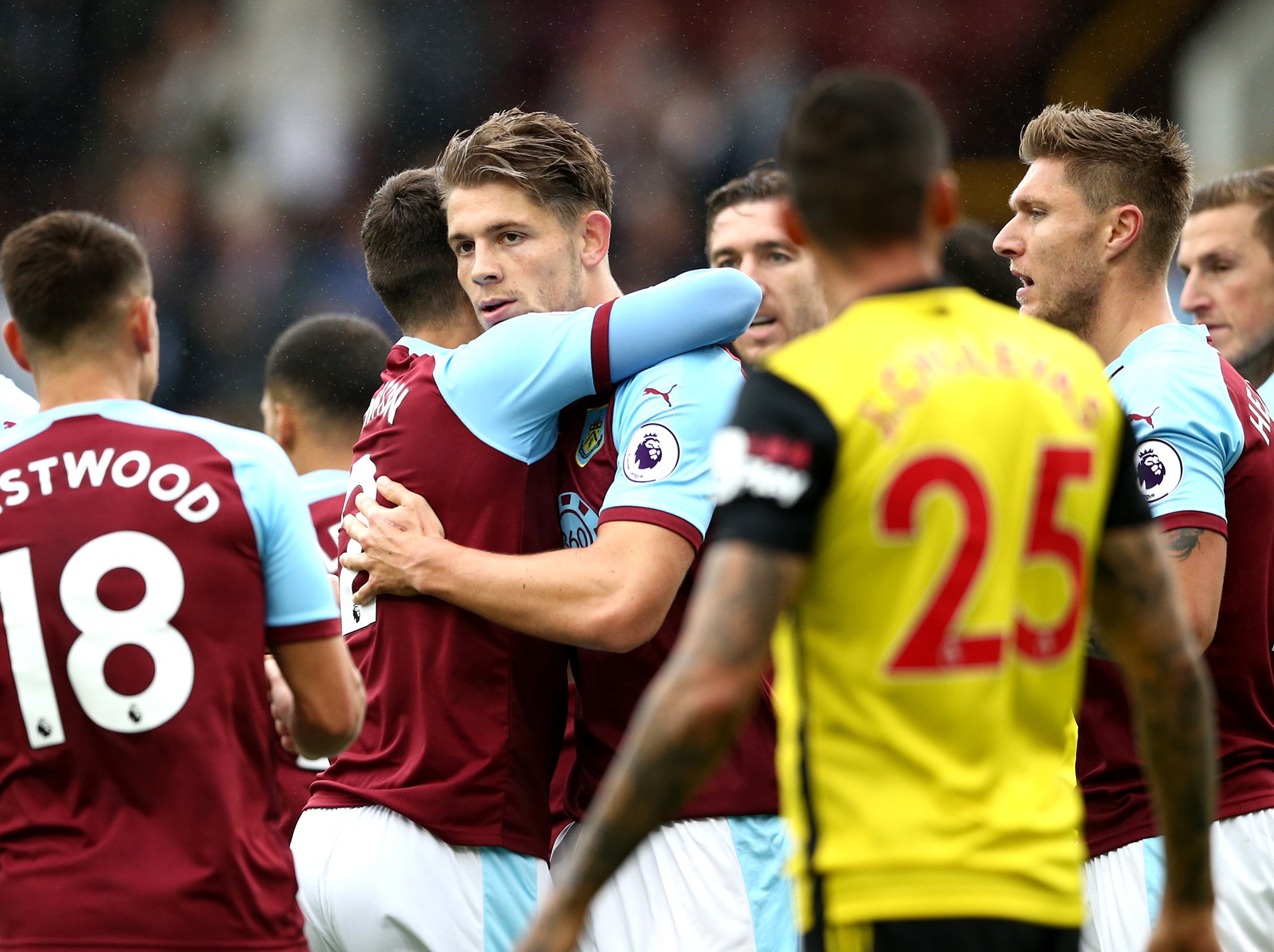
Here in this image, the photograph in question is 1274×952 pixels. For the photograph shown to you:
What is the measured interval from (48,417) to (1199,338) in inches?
113

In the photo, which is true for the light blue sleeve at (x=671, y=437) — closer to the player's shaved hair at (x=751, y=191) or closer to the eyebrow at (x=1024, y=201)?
the eyebrow at (x=1024, y=201)

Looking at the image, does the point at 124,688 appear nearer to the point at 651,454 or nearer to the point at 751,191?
the point at 651,454

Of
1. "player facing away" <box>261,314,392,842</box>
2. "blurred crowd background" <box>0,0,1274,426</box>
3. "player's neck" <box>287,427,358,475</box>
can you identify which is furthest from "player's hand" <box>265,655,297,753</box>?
"blurred crowd background" <box>0,0,1274,426</box>

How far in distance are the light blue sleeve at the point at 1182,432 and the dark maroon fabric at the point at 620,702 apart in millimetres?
1086

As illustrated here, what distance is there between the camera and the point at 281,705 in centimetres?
312

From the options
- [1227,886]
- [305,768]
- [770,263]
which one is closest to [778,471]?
[1227,886]

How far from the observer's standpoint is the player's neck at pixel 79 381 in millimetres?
3025

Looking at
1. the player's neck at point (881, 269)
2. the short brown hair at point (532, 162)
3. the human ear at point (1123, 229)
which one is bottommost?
the player's neck at point (881, 269)

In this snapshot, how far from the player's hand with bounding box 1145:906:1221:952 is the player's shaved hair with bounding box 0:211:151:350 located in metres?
2.28

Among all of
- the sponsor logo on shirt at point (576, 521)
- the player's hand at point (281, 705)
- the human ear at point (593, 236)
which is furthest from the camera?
the human ear at point (593, 236)

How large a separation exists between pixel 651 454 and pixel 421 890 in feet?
3.80

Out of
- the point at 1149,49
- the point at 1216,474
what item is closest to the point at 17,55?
the point at 1149,49

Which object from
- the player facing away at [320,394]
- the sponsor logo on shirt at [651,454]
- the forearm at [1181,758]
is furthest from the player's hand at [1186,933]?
the player facing away at [320,394]

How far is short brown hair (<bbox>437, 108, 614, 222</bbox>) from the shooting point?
4.04 m
